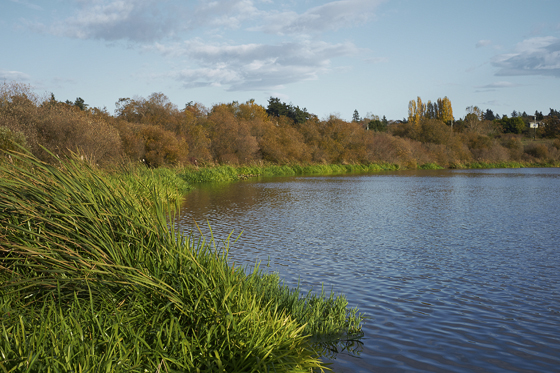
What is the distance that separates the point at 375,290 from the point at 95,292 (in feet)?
16.7

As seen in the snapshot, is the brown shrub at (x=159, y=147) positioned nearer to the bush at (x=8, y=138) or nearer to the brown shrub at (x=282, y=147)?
the bush at (x=8, y=138)

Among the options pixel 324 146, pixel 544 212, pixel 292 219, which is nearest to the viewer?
pixel 292 219

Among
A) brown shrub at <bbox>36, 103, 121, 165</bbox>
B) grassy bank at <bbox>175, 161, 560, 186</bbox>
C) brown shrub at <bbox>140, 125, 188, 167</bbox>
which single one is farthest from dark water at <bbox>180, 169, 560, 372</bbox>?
brown shrub at <bbox>140, 125, 188, 167</bbox>

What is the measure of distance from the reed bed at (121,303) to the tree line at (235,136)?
10219mm

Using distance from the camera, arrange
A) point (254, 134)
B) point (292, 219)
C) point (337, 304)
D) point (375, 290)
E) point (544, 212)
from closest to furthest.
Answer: point (337, 304) < point (375, 290) < point (292, 219) < point (544, 212) < point (254, 134)

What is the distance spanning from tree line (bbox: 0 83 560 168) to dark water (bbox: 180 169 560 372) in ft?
23.0

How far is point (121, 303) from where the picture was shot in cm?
458

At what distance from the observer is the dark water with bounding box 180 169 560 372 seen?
566cm

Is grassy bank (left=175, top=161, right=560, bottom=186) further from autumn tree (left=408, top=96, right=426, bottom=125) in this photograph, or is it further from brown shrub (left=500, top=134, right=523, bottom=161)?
autumn tree (left=408, top=96, right=426, bottom=125)

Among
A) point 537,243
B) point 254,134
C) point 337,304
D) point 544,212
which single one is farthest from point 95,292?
point 254,134

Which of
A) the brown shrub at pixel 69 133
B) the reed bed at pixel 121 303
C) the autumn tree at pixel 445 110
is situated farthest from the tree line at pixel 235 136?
the reed bed at pixel 121 303

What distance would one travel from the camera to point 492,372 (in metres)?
5.14

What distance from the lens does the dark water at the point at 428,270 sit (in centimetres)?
566

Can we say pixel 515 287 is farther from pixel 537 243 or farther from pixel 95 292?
pixel 95 292
